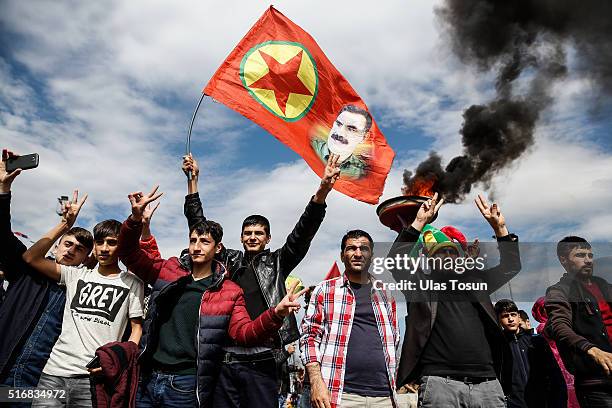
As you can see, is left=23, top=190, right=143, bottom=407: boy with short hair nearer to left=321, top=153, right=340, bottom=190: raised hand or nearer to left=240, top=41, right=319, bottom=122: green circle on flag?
left=321, top=153, right=340, bottom=190: raised hand

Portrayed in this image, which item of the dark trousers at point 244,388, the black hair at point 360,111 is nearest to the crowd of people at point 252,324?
the dark trousers at point 244,388

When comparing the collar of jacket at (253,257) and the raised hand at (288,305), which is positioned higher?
the collar of jacket at (253,257)

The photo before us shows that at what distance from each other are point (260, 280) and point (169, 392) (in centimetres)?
127

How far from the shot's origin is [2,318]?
414cm

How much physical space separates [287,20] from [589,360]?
5973 millimetres

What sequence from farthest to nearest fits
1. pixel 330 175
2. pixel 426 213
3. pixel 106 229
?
pixel 330 175
pixel 426 213
pixel 106 229

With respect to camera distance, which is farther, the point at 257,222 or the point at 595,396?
the point at 257,222

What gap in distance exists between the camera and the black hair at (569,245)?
4.53 m

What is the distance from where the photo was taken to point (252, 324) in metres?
3.75

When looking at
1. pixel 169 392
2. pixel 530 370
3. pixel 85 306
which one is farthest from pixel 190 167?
pixel 530 370

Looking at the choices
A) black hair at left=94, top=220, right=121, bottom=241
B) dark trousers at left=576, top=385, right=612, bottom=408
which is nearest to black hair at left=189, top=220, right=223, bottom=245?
black hair at left=94, top=220, right=121, bottom=241

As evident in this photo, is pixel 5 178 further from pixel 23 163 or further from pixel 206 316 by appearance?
pixel 206 316

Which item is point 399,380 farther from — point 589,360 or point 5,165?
point 5,165

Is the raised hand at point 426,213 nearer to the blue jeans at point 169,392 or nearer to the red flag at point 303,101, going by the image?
the red flag at point 303,101
